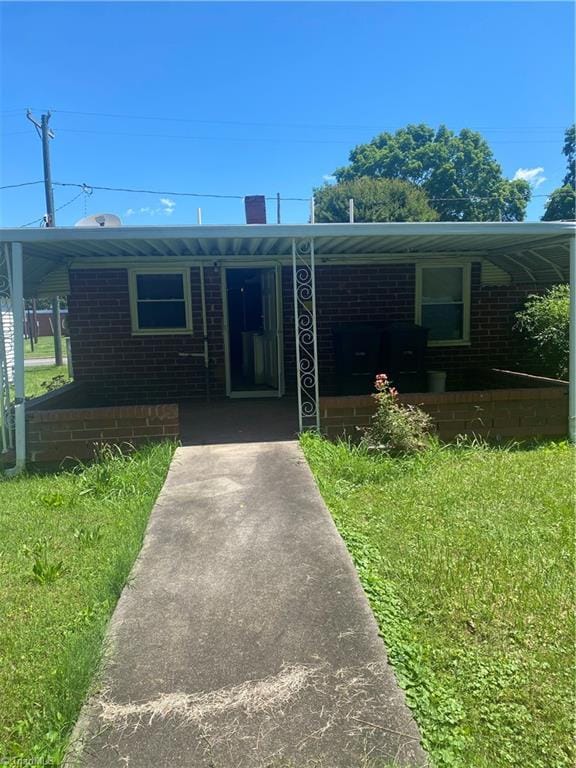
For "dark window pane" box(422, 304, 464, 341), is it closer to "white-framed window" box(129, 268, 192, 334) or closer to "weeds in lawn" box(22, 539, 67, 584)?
"white-framed window" box(129, 268, 192, 334)

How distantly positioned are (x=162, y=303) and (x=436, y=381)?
4.62 m

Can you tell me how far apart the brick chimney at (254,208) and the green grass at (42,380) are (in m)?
5.08

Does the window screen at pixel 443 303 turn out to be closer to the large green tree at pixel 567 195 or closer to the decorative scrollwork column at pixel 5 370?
the decorative scrollwork column at pixel 5 370

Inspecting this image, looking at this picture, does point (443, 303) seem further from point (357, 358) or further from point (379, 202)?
point (379, 202)

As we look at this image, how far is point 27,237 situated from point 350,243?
406 centimetres

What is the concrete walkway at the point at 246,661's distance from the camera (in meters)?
2.13

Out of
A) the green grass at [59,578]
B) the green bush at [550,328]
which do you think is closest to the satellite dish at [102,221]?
the green grass at [59,578]

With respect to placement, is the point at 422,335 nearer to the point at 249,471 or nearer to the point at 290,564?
the point at 249,471

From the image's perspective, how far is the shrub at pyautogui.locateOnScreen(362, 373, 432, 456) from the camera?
19.2ft

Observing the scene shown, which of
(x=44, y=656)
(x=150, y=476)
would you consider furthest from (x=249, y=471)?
(x=44, y=656)

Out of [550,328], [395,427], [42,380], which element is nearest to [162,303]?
[395,427]

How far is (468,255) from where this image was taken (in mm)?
9180

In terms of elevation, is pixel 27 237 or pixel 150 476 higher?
pixel 27 237

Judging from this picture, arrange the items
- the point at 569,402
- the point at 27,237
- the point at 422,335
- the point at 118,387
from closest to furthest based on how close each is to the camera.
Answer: the point at 27,237
the point at 569,402
the point at 422,335
the point at 118,387
